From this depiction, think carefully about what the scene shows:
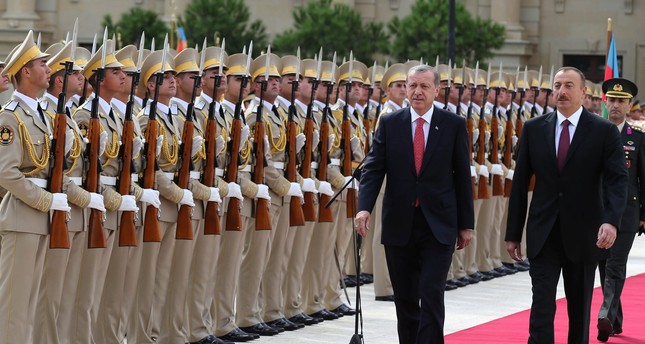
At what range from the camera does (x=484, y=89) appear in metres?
15.6

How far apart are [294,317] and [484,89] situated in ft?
15.1

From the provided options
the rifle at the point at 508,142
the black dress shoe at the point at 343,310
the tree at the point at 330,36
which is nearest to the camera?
the black dress shoe at the point at 343,310

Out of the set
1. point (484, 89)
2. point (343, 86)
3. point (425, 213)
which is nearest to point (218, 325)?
point (425, 213)

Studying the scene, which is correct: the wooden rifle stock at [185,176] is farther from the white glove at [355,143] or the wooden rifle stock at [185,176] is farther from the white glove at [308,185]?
the white glove at [355,143]

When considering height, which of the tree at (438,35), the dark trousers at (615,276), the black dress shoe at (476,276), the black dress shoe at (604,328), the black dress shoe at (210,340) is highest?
the tree at (438,35)

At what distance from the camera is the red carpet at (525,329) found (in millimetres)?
11000

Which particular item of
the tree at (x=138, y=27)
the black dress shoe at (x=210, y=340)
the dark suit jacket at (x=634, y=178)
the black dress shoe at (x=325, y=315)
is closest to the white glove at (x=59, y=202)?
the black dress shoe at (x=210, y=340)

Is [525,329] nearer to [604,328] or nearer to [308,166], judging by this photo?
[604,328]

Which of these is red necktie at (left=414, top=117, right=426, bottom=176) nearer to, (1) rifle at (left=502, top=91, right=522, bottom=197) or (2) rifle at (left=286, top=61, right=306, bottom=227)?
(2) rifle at (left=286, top=61, right=306, bottom=227)

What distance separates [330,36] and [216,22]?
6.65 ft

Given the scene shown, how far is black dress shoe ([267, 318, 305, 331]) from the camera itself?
11.3 m

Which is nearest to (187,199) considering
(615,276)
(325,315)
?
(325,315)

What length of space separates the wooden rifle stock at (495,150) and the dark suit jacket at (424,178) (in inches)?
258

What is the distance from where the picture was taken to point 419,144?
9.03 meters
